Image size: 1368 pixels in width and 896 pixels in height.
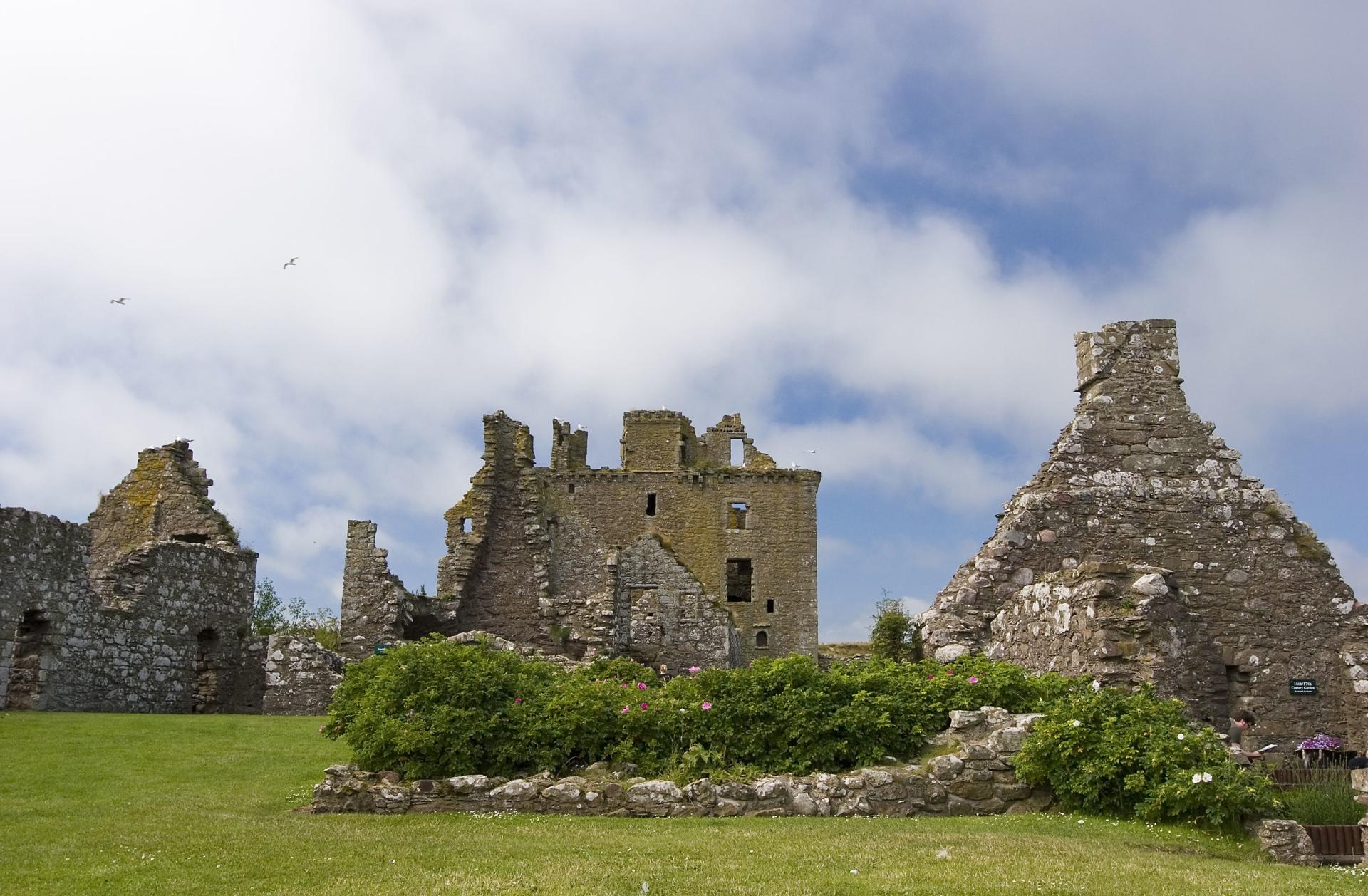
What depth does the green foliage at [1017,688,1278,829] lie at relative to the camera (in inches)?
353

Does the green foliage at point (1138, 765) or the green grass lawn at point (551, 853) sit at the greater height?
the green foliage at point (1138, 765)

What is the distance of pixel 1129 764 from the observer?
379 inches

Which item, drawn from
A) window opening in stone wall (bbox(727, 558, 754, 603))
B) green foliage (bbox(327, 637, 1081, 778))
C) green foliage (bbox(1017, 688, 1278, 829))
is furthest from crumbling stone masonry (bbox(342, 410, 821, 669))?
green foliage (bbox(1017, 688, 1278, 829))

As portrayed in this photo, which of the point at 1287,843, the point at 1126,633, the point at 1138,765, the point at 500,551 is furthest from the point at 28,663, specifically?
the point at 1287,843

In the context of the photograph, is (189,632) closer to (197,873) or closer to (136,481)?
(136,481)

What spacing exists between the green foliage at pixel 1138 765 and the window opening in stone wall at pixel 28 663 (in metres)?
13.9

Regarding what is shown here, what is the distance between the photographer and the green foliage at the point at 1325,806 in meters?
8.86

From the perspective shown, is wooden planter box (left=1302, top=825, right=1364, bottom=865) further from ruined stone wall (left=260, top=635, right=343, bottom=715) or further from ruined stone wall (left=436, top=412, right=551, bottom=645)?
ruined stone wall (left=260, top=635, right=343, bottom=715)

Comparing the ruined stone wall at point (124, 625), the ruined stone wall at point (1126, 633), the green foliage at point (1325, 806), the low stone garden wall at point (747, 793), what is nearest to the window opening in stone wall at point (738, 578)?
the ruined stone wall at point (124, 625)

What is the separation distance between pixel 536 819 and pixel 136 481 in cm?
1730

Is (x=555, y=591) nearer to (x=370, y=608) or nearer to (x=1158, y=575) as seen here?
(x=370, y=608)

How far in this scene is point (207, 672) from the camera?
66.1 feet

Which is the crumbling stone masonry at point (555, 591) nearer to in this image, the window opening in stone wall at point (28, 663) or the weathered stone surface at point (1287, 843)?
the window opening in stone wall at point (28, 663)

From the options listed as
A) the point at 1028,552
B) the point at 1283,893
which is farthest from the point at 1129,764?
the point at 1028,552
